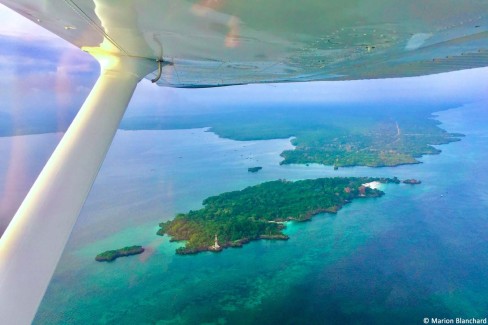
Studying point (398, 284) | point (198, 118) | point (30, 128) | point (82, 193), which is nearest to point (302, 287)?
point (398, 284)

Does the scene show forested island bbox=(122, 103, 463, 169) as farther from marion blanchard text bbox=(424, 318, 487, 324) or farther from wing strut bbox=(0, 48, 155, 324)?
wing strut bbox=(0, 48, 155, 324)

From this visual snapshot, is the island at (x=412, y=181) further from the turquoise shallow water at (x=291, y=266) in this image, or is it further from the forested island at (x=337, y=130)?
the forested island at (x=337, y=130)

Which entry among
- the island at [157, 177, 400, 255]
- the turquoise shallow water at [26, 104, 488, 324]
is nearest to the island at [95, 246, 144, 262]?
the turquoise shallow water at [26, 104, 488, 324]

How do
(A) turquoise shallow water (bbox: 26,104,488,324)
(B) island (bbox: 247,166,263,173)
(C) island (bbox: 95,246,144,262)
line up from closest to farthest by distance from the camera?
(A) turquoise shallow water (bbox: 26,104,488,324) < (C) island (bbox: 95,246,144,262) < (B) island (bbox: 247,166,263,173)

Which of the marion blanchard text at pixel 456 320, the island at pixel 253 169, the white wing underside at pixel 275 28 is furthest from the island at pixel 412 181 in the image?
the white wing underside at pixel 275 28

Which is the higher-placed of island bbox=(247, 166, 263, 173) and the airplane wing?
the airplane wing

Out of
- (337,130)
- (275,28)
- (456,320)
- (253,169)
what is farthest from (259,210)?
(337,130)

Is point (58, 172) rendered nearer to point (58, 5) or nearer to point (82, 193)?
point (82, 193)
